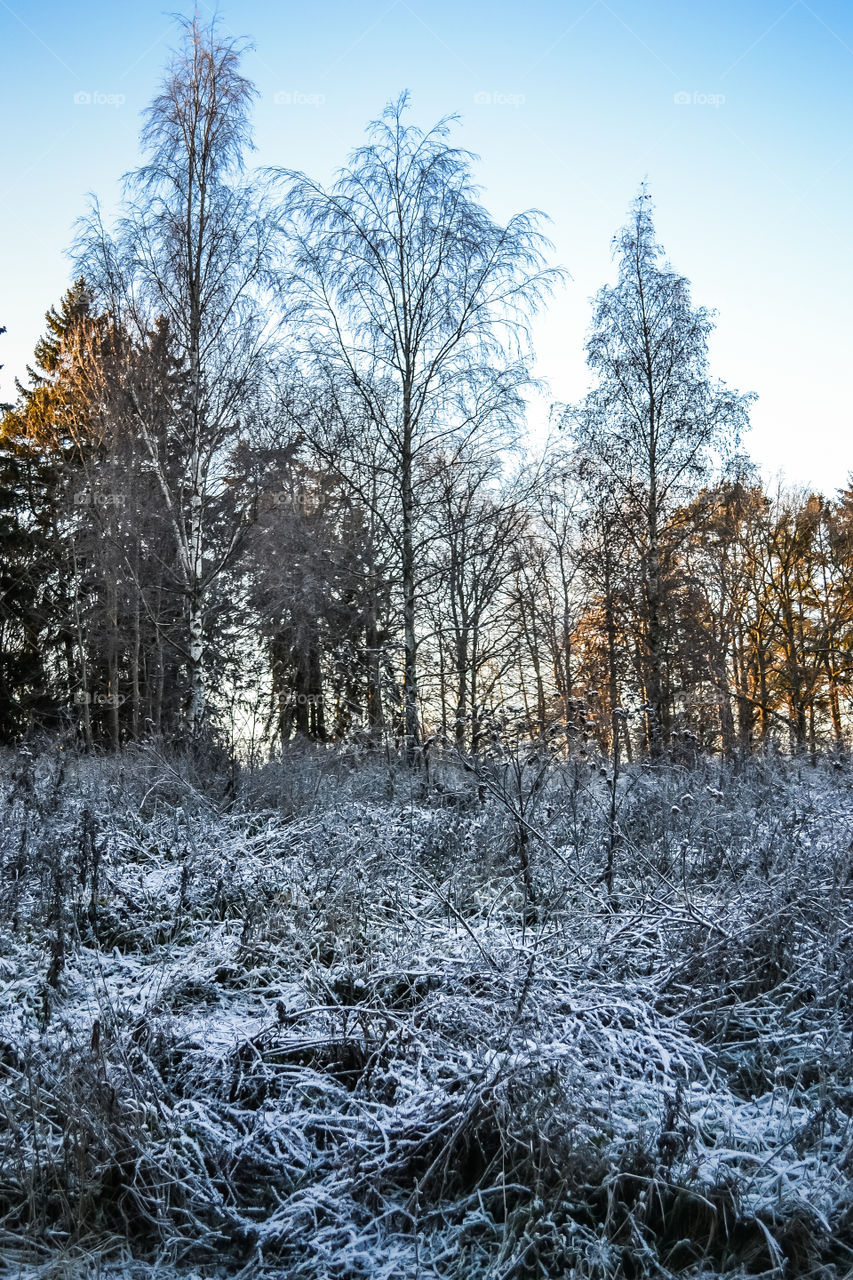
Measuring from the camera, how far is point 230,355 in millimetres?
11547

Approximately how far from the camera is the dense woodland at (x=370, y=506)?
1065 centimetres

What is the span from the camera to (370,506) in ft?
34.1

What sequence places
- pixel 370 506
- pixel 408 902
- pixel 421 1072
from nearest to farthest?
pixel 421 1072 < pixel 408 902 < pixel 370 506

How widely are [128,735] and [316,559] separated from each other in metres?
8.50

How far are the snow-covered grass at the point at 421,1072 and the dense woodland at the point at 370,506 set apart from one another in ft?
5.82

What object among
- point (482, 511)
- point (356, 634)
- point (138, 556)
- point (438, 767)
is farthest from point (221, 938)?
point (356, 634)

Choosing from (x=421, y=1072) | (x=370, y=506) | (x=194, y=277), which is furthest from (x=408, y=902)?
(x=194, y=277)

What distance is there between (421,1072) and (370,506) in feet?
27.8

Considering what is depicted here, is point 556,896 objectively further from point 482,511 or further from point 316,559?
point 316,559

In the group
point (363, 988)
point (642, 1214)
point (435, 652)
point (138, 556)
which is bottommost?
point (642, 1214)

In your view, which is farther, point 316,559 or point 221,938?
point 316,559

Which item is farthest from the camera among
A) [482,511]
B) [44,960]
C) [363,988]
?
[482,511]

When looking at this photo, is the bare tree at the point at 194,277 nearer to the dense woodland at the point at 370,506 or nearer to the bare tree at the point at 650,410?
the dense woodland at the point at 370,506

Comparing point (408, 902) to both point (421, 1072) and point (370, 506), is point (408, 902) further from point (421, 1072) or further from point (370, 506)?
point (370, 506)
